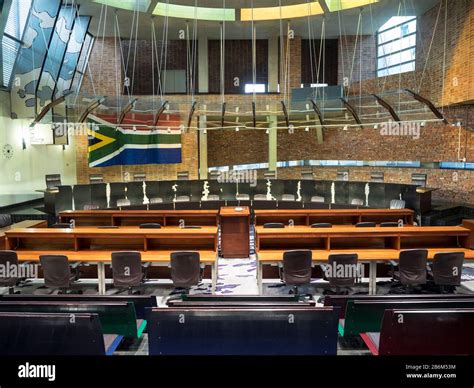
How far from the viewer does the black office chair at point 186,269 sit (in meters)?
6.09

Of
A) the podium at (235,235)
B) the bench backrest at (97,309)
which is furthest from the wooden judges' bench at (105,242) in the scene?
the bench backrest at (97,309)

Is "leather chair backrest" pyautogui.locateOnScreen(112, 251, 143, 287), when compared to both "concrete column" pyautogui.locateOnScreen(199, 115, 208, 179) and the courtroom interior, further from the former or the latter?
"concrete column" pyautogui.locateOnScreen(199, 115, 208, 179)

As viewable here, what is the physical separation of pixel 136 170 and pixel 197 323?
12864 millimetres

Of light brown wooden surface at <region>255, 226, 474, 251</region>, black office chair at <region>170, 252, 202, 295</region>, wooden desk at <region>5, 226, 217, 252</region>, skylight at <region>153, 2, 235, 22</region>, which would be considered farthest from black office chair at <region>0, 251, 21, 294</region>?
skylight at <region>153, 2, 235, 22</region>

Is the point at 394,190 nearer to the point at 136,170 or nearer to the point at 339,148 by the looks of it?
the point at 339,148

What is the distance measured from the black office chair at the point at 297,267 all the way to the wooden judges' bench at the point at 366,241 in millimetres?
370

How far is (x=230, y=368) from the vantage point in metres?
1.70

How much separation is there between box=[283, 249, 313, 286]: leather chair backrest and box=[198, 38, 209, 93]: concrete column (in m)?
12.4

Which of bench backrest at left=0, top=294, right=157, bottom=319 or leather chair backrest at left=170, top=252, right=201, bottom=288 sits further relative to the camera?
leather chair backrest at left=170, top=252, right=201, bottom=288

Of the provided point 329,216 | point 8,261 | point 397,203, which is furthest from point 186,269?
point 397,203

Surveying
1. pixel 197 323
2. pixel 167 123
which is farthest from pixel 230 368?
pixel 167 123

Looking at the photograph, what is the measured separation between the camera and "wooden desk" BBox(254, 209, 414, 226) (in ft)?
30.1

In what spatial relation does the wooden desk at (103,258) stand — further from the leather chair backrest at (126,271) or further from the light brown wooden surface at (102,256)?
the leather chair backrest at (126,271)

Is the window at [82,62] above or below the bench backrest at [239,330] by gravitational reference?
above
